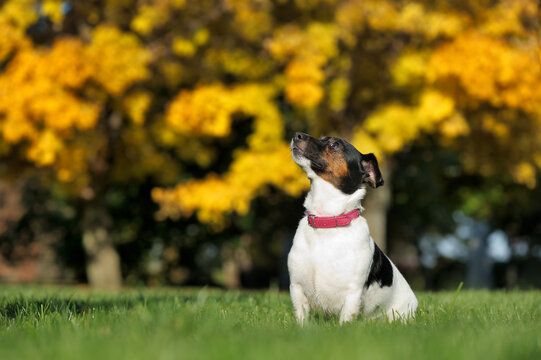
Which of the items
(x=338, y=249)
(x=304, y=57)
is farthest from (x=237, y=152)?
(x=338, y=249)

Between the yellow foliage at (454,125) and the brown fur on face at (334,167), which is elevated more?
the yellow foliage at (454,125)

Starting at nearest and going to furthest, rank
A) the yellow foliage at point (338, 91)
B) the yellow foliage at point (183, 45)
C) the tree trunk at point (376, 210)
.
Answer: the yellow foliage at point (183, 45) → the yellow foliage at point (338, 91) → the tree trunk at point (376, 210)

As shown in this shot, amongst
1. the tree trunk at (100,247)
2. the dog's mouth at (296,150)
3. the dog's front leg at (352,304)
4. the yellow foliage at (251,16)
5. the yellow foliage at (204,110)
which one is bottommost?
the tree trunk at (100,247)

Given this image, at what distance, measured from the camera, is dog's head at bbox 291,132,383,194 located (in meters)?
4.80

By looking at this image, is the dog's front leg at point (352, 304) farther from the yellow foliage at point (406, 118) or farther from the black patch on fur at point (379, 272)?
the yellow foliage at point (406, 118)

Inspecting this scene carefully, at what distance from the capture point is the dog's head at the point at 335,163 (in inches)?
189

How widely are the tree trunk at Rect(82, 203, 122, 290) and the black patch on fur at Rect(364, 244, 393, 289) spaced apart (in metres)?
11.2

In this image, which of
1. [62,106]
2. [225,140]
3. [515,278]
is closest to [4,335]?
[62,106]

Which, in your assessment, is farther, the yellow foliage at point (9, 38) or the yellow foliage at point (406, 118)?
the yellow foliage at point (406, 118)

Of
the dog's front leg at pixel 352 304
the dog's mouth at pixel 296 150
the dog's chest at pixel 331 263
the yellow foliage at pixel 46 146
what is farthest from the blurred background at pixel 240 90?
the dog's front leg at pixel 352 304

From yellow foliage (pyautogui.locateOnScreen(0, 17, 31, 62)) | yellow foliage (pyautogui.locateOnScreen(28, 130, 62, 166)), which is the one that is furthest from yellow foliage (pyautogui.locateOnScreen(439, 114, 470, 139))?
yellow foliage (pyautogui.locateOnScreen(0, 17, 31, 62))

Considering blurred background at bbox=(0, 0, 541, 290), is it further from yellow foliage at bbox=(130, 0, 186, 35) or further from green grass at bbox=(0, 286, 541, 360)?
green grass at bbox=(0, 286, 541, 360)

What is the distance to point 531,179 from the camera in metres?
14.6

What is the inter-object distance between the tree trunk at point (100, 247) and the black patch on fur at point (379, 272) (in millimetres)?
11207
